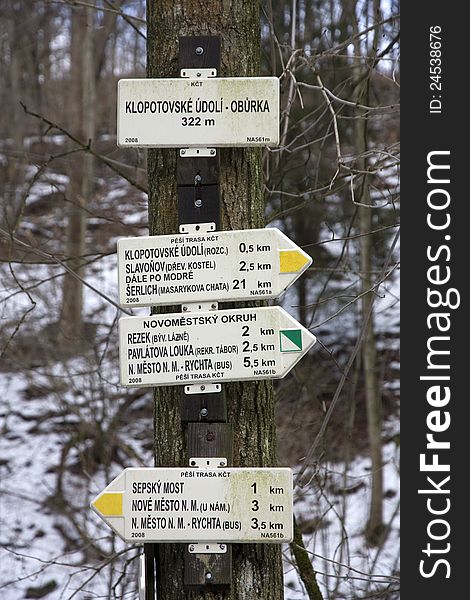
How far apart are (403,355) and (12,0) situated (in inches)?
581

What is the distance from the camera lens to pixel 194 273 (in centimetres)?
241

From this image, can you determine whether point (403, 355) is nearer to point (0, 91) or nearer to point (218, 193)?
point (218, 193)

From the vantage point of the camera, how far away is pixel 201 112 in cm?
243

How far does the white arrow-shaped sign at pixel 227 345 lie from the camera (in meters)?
2.40

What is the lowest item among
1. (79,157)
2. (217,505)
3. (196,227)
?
(217,505)

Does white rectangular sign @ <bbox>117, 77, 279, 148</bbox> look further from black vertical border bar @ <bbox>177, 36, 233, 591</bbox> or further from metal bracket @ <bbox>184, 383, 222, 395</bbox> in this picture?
metal bracket @ <bbox>184, 383, 222, 395</bbox>

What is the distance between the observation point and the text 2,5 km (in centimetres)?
313

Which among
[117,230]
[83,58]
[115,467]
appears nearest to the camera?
[115,467]

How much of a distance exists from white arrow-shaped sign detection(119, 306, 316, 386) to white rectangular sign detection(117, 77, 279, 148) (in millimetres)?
495

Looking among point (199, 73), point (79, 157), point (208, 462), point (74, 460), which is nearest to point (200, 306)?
point (208, 462)

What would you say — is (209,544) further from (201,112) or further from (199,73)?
(199,73)

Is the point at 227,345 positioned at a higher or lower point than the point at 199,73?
lower

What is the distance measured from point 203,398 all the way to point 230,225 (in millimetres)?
504

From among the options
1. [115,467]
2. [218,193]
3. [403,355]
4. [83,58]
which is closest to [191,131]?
[218,193]
